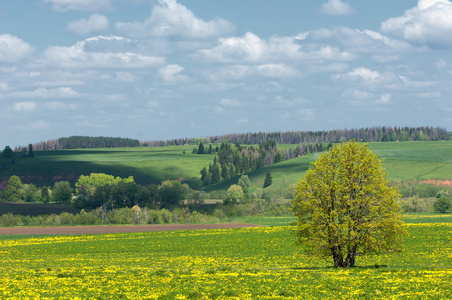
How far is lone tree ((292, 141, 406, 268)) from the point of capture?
134 feet

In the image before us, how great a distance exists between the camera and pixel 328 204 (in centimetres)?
4178

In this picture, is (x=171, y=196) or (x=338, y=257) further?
(x=171, y=196)

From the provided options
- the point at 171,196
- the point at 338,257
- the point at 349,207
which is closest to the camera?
the point at 349,207

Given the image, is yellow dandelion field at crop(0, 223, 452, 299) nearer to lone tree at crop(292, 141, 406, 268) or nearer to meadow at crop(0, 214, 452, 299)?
meadow at crop(0, 214, 452, 299)

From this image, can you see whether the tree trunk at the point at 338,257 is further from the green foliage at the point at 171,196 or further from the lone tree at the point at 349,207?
the green foliage at the point at 171,196

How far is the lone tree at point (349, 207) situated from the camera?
40.8 meters

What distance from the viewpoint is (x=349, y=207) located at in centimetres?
4153

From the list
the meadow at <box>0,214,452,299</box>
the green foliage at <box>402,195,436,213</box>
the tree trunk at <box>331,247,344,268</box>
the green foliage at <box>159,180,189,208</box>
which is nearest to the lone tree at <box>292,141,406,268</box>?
the tree trunk at <box>331,247,344,268</box>

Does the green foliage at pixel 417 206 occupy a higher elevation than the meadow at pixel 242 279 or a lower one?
lower

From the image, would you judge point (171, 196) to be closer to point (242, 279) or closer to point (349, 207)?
point (349, 207)

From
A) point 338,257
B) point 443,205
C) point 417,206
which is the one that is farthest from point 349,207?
point 417,206

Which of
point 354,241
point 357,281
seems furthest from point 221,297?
point 354,241

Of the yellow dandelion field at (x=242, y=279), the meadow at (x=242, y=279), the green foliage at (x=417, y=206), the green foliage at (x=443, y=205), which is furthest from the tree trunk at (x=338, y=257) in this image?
the green foliage at (x=417, y=206)

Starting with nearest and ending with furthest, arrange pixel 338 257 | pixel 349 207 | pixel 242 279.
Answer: pixel 242 279 → pixel 349 207 → pixel 338 257
